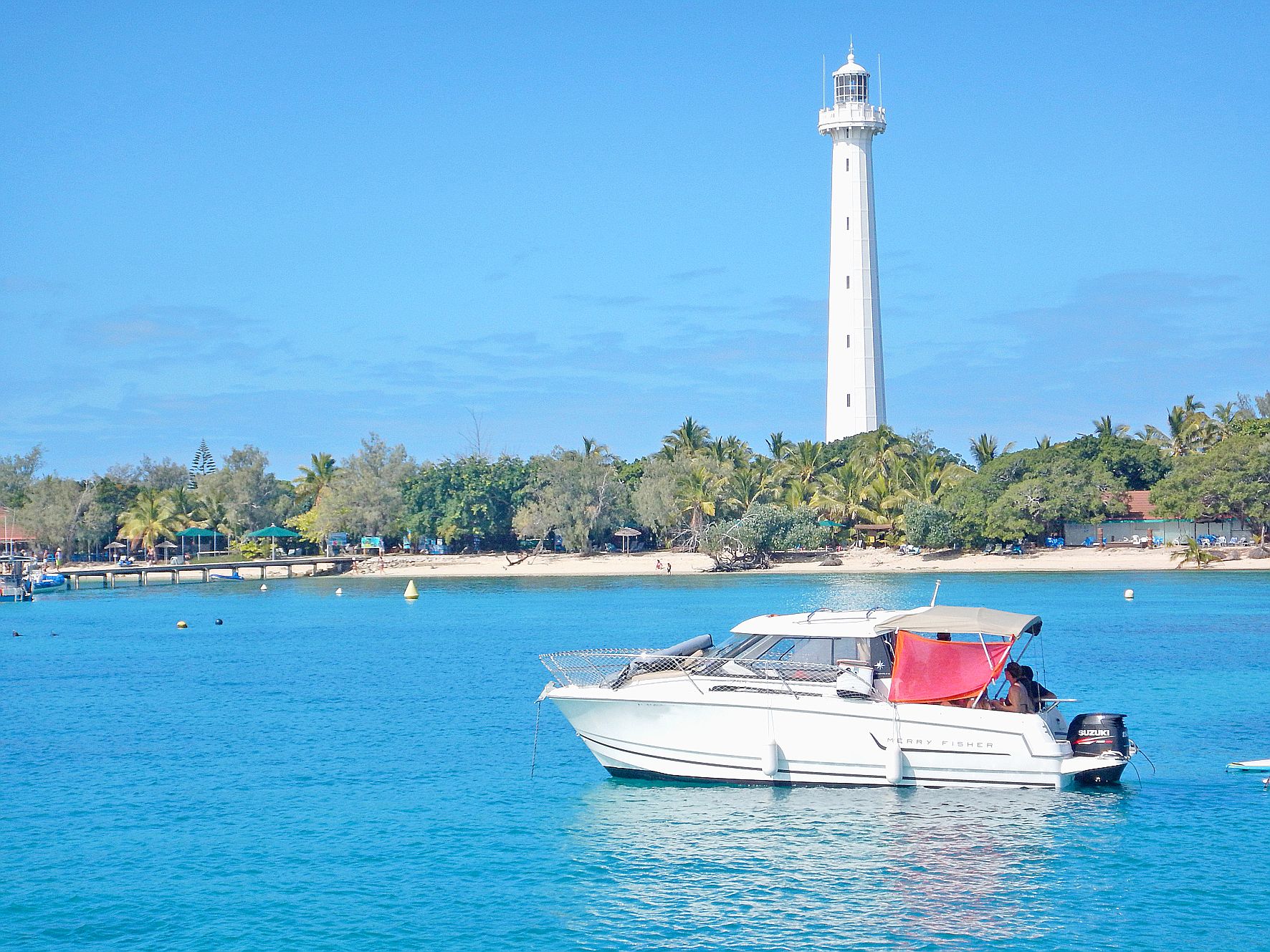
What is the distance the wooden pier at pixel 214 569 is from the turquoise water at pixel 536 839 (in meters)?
68.7

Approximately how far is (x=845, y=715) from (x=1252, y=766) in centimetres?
788

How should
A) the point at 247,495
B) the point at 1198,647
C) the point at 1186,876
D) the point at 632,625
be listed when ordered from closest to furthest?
the point at 1186,876 < the point at 1198,647 < the point at 632,625 < the point at 247,495

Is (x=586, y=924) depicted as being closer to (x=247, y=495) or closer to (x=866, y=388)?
(x=866, y=388)

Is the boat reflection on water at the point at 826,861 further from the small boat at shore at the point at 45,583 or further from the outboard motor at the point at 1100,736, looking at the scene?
the small boat at shore at the point at 45,583

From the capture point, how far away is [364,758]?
2659cm

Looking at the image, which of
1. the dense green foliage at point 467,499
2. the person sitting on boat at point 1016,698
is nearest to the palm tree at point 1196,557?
the dense green foliage at point 467,499

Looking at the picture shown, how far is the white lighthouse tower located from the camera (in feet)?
350

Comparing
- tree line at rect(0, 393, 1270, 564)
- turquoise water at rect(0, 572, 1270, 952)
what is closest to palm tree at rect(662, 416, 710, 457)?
tree line at rect(0, 393, 1270, 564)

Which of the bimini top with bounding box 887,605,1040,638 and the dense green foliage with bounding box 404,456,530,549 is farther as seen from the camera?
the dense green foliage with bounding box 404,456,530,549

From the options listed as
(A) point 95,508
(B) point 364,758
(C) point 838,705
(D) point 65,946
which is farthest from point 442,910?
(A) point 95,508

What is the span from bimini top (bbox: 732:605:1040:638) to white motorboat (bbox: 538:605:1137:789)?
0.03m

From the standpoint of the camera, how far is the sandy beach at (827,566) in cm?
8519

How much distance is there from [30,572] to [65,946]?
295ft

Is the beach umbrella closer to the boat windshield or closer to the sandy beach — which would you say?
the sandy beach
